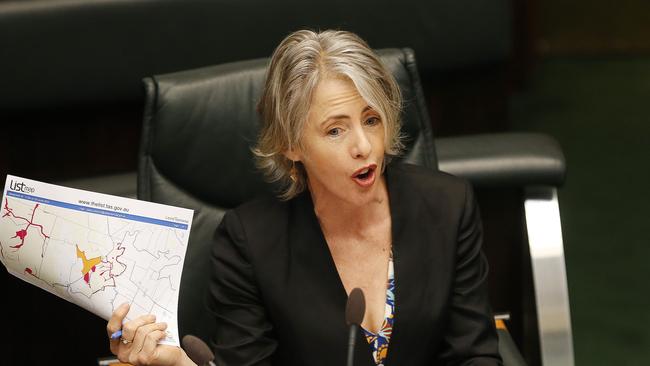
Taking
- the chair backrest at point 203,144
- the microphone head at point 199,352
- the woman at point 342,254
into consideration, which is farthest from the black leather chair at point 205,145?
the microphone head at point 199,352

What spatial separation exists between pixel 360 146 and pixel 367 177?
7 centimetres

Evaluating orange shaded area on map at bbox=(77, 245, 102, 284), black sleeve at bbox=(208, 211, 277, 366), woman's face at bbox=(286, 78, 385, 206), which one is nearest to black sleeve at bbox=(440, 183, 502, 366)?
woman's face at bbox=(286, 78, 385, 206)

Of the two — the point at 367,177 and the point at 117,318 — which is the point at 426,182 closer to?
the point at 367,177

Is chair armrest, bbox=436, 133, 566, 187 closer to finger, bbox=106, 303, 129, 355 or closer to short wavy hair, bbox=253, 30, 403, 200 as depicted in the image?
short wavy hair, bbox=253, 30, 403, 200

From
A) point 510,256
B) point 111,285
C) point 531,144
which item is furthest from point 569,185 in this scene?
point 111,285

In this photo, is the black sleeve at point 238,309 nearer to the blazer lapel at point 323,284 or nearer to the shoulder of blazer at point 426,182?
the blazer lapel at point 323,284

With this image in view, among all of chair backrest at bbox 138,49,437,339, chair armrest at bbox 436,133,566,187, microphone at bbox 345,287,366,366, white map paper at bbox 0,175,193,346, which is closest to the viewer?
microphone at bbox 345,287,366,366

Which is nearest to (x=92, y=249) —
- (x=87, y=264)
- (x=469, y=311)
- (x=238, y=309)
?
(x=87, y=264)

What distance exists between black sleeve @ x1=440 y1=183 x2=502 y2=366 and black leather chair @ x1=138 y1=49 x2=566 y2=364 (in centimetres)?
18

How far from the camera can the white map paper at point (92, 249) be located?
1431 millimetres

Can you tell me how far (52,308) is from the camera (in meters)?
2.22

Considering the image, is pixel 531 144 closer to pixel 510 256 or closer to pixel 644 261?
pixel 510 256

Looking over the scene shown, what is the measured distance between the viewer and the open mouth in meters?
1.49

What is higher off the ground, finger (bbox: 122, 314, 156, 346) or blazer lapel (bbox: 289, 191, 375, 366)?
blazer lapel (bbox: 289, 191, 375, 366)
